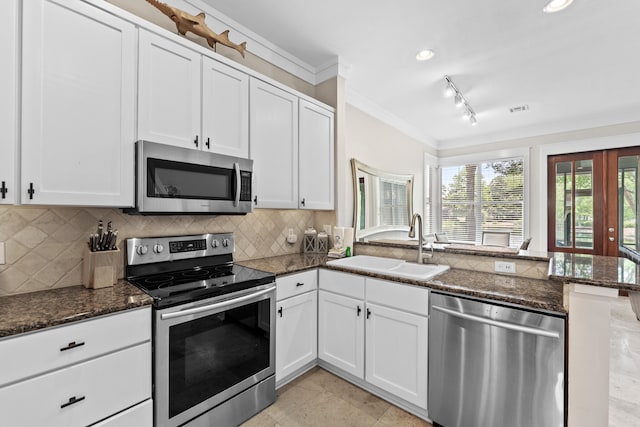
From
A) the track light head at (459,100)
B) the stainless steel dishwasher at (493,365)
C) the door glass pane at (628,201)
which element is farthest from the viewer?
the door glass pane at (628,201)

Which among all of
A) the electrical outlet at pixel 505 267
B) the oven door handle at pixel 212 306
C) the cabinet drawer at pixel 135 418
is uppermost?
the electrical outlet at pixel 505 267

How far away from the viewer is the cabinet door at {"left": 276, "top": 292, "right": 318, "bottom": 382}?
2059 millimetres

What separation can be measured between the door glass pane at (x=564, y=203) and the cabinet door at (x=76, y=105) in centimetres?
590

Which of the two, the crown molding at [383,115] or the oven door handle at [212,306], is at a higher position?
the crown molding at [383,115]

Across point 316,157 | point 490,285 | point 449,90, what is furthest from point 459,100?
point 490,285

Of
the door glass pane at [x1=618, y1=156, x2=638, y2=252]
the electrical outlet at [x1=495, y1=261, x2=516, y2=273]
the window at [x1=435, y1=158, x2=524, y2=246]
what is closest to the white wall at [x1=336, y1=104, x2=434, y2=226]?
the window at [x1=435, y1=158, x2=524, y2=246]

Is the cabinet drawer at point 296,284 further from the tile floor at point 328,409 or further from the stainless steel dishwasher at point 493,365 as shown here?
the stainless steel dishwasher at point 493,365

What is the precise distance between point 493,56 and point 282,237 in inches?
105

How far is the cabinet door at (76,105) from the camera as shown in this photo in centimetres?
128

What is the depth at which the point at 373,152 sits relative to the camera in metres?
3.92

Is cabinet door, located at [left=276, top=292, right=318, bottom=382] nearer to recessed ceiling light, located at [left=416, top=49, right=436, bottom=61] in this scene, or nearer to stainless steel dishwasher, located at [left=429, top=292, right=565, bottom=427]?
stainless steel dishwasher, located at [left=429, top=292, right=565, bottom=427]

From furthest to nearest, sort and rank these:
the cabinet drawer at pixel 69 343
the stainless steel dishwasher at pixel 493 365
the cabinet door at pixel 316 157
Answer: the cabinet door at pixel 316 157
the stainless steel dishwasher at pixel 493 365
the cabinet drawer at pixel 69 343

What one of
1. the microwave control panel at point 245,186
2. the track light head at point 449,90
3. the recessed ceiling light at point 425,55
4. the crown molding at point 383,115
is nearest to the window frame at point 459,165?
the crown molding at point 383,115

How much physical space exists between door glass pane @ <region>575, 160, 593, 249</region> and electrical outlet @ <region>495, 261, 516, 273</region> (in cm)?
383
